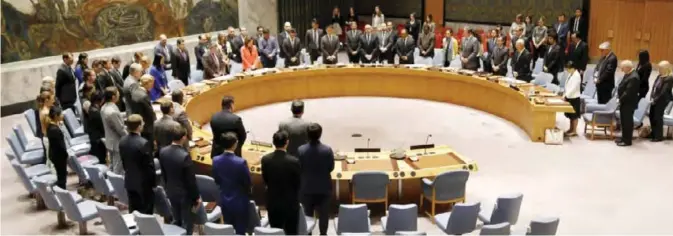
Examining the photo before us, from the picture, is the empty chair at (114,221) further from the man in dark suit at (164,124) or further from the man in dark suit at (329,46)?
the man in dark suit at (329,46)

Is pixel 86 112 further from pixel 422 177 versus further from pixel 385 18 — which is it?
pixel 385 18

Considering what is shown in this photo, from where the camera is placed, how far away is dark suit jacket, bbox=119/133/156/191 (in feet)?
22.9

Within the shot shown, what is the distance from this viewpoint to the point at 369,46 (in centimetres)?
1557

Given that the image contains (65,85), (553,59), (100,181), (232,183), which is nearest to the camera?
(232,183)

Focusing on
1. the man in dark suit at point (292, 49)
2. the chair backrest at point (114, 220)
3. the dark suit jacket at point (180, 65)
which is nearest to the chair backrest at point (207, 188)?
the chair backrest at point (114, 220)

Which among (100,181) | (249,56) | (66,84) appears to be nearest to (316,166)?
(100,181)

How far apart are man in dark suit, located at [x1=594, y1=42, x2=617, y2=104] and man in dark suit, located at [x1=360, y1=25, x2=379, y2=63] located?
5.04 meters

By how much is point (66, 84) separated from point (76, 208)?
4839 millimetres

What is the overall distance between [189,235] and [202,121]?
226 inches

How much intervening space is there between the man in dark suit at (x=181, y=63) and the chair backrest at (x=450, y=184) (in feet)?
23.6

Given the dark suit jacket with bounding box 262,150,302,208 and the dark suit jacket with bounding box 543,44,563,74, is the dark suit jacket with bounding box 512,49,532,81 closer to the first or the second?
the dark suit jacket with bounding box 543,44,563,74

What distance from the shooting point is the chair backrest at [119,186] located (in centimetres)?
767

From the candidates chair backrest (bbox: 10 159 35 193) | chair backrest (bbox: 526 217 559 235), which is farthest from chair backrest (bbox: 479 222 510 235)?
chair backrest (bbox: 10 159 35 193)

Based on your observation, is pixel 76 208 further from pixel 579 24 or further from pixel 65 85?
pixel 579 24
